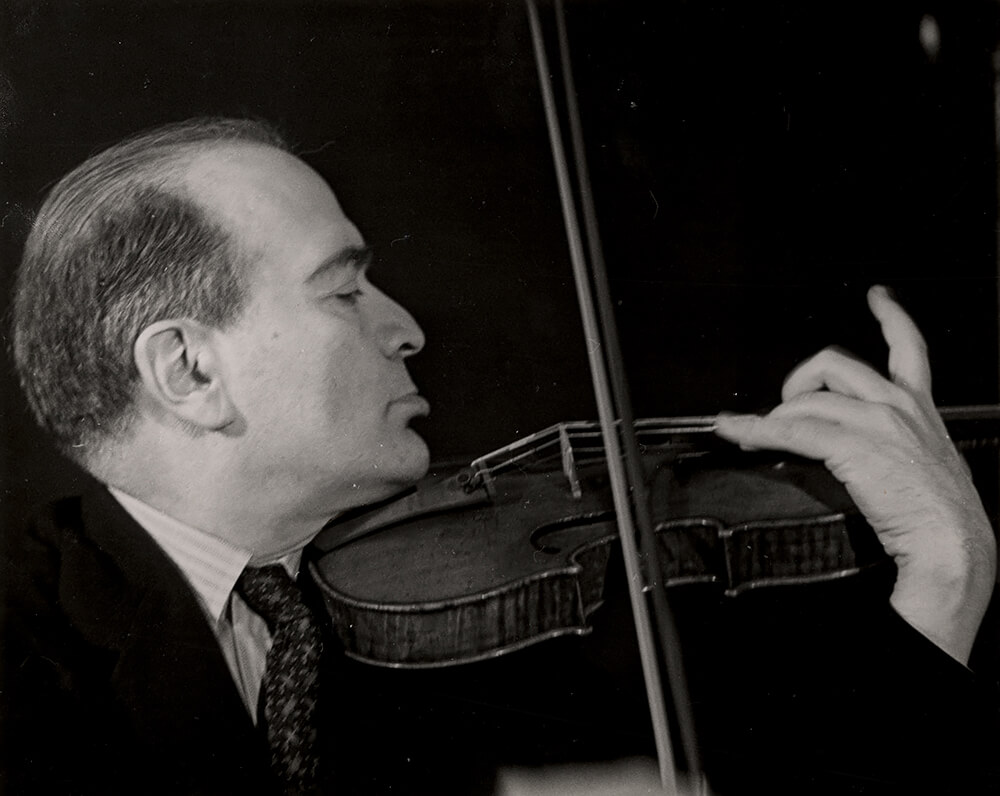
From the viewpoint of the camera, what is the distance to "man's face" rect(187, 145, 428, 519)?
1.18 meters

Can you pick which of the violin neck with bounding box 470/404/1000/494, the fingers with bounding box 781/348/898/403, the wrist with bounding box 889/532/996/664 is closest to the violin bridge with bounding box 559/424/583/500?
the violin neck with bounding box 470/404/1000/494

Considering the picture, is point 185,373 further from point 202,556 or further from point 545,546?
point 545,546

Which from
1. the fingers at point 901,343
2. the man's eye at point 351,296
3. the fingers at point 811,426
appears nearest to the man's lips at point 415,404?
the man's eye at point 351,296

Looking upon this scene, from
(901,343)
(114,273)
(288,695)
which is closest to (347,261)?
(114,273)

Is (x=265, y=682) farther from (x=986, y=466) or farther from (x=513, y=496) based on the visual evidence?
(x=986, y=466)

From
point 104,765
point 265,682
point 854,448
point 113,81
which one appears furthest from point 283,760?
point 113,81

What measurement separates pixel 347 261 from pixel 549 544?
0.43m

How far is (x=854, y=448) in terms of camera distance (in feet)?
3.79

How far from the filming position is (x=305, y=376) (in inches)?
46.6

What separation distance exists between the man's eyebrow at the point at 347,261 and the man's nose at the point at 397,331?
4 centimetres

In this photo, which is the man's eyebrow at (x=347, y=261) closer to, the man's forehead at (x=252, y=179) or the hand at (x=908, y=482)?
the man's forehead at (x=252, y=179)

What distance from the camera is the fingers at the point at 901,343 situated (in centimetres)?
121

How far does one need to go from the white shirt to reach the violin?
4.2 inches

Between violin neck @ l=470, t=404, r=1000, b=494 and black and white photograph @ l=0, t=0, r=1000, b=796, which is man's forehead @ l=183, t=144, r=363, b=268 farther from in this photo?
violin neck @ l=470, t=404, r=1000, b=494
